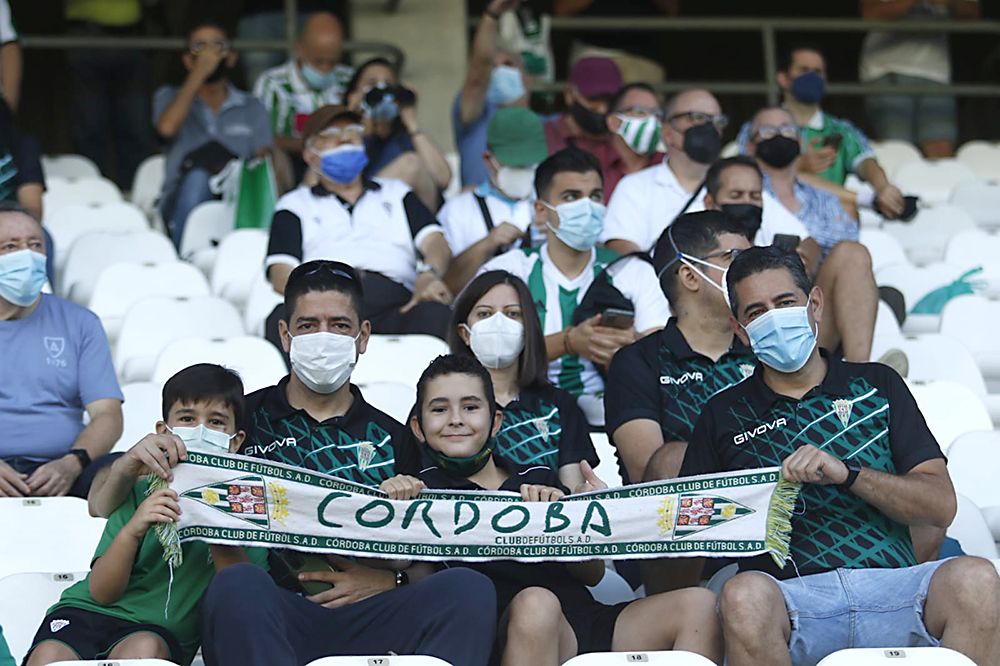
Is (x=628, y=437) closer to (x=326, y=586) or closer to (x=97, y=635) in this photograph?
(x=326, y=586)

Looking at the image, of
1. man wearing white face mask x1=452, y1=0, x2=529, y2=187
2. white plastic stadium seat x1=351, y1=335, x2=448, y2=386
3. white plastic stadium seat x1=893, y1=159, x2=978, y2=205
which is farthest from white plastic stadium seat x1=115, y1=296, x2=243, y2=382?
white plastic stadium seat x1=893, y1=159, x2=978, y2=205

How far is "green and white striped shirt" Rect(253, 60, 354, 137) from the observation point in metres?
8.34

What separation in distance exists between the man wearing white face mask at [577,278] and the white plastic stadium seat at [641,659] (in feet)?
6.07

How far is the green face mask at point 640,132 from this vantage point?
7.28 meters

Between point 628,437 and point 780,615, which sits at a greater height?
point 628,437

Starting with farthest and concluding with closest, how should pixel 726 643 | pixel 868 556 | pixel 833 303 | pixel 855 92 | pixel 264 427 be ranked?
pixel 855 92 < pixel 833 303 < pixel 264 427 < pixel 868 556 < pixel 726 643

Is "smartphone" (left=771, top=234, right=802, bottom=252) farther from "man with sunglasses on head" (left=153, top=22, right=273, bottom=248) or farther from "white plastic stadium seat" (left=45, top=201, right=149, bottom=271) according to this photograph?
"white plastic stadium seat" (left=45, top=201, right=149, bottom=271)

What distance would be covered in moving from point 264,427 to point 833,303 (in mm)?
2148

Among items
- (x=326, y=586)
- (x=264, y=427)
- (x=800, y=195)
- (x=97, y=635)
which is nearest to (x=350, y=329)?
(x=264, y=427)

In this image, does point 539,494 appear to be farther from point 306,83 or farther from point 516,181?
point 306,83

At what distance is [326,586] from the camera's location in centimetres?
430

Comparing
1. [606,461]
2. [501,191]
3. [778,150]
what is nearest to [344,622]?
[606,461]

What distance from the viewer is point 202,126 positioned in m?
8.07

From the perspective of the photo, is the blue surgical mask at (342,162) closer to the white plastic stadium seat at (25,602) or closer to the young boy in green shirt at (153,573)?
the young boy in green shirt at (153,573)
